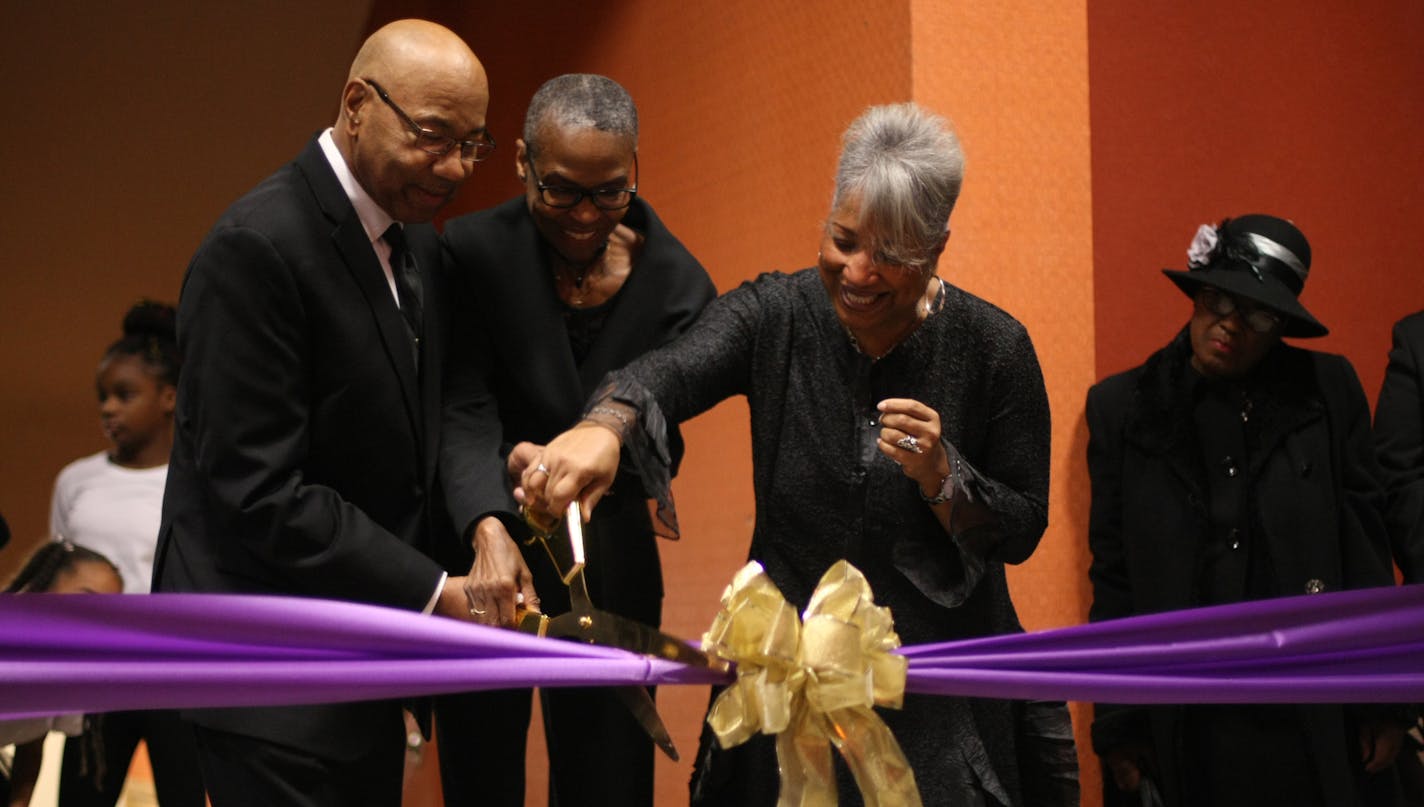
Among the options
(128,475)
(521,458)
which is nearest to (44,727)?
(128,475)

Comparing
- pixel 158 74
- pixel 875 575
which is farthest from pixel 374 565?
pixel 158 74

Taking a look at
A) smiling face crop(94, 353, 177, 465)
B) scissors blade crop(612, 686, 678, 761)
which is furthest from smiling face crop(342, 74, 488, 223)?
smiling face crop(94, 353, 177, 465)

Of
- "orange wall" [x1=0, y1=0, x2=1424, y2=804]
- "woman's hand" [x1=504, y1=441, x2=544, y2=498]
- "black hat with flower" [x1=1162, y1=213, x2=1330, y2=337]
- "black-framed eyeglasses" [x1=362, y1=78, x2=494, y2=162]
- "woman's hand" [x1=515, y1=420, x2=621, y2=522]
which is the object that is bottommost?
"woman's hand" [x1=515, y1=420, x2=621, y2=522]

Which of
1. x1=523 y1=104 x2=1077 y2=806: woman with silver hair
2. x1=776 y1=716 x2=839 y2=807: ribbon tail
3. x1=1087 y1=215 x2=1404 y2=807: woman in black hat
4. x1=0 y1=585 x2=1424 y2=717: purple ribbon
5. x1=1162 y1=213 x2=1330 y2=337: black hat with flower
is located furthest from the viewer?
x1=1162 y1=213 x2=1330 y2=337: black hat with flower

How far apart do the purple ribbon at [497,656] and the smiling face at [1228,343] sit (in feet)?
3.65

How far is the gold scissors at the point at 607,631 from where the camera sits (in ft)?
6.88

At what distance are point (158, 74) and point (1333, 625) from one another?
5.60 m

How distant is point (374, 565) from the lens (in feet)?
7.50

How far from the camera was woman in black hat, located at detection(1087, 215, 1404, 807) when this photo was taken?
3.27 meters

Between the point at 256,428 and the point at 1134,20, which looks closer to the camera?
the point at 256,428

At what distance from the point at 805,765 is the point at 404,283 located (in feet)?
3.17

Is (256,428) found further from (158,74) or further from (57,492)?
(158,74)

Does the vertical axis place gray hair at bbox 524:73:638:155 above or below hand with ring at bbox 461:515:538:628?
above

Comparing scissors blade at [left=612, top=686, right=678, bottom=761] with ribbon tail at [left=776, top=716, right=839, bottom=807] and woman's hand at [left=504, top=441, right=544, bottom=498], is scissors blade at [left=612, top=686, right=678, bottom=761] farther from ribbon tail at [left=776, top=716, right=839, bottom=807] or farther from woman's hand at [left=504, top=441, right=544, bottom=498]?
woman's hand at [left=504, top=441, right=544, bottom=498]
